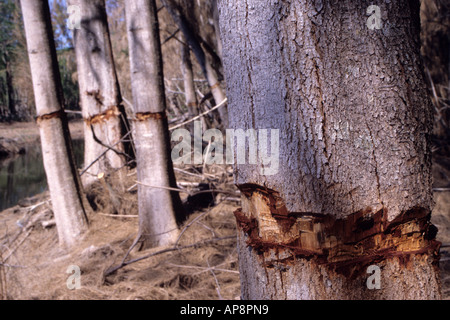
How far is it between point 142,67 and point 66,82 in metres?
13.6

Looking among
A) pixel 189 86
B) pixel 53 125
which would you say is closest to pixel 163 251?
pixel 53 125

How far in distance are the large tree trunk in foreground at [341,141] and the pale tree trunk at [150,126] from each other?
101 inches

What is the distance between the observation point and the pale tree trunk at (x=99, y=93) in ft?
15.9

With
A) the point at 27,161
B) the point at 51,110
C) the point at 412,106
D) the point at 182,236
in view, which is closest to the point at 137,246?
the point at 182,236

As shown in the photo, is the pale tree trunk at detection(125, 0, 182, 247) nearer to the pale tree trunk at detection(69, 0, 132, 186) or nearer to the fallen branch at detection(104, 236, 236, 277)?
the fallen branch at detection(104, 236, 236, 277)

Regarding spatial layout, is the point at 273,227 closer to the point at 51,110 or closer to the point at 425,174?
the point at 425,174

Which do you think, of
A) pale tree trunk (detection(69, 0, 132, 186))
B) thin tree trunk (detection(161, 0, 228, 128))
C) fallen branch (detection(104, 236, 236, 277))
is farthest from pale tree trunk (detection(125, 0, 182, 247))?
thin tree trunk (detection(161, 0, 228, 128))

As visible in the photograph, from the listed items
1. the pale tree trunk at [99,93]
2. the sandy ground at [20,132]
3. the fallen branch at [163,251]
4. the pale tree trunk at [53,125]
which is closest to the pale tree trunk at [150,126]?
the fallen branch at [163,251]

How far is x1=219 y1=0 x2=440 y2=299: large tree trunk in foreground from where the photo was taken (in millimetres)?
832

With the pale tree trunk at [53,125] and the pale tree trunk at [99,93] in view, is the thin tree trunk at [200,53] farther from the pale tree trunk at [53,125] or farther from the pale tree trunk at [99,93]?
the pale tree trunk at [53,125]

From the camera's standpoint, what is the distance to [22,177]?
926 cm

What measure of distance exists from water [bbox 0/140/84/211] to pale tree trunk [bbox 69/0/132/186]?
256 centimetres

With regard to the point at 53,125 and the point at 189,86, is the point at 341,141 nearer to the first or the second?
the point at 53,125
